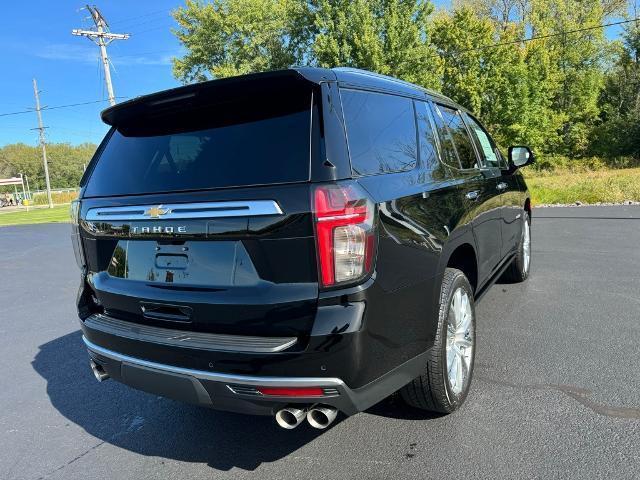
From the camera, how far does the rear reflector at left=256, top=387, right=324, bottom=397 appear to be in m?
2.03

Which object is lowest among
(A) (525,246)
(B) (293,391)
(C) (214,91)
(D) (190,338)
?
(A) (525,246)

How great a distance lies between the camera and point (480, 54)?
3484 cm

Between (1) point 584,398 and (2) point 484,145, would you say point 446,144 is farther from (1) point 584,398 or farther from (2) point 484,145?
(1) point 584,398

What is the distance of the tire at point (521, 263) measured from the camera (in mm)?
5523

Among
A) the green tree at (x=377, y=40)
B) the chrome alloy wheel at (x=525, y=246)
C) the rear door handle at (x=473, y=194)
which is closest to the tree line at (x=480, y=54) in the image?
the green tree at (x=377, y=40)

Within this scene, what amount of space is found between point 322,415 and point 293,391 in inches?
8.9

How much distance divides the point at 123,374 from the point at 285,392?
37.7 inches

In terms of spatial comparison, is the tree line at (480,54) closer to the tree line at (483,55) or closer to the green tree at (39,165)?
the tree line at (483,55)

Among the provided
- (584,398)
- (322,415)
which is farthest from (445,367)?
(584,398)

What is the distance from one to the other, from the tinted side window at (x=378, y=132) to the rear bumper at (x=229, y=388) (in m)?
0.94

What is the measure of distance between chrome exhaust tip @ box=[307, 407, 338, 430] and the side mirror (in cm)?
373

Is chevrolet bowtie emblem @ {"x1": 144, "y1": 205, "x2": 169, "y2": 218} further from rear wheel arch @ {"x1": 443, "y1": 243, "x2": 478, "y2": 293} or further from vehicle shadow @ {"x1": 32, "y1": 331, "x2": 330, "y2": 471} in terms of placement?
rear wheel arch @ {"x1": 443, "y1": 243, "x2": 478, "y2": 293}

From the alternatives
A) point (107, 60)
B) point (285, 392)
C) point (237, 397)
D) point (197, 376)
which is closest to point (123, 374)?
point (197, 376)

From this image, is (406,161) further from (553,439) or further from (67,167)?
(67,167)
